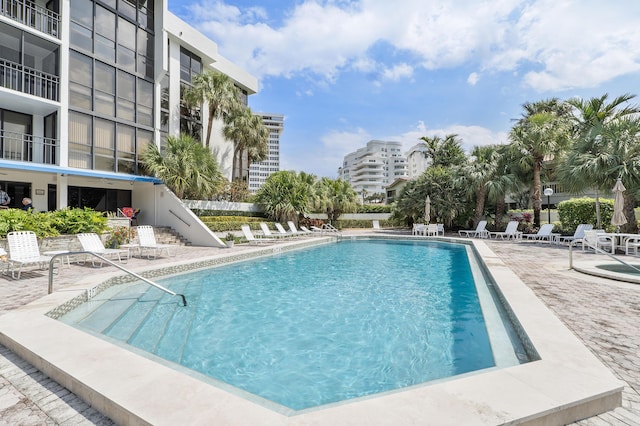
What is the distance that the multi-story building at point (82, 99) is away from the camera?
1455cm

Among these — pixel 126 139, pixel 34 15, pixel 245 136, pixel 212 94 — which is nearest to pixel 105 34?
pixel 34 15

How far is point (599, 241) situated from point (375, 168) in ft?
337

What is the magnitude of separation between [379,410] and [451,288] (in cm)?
641

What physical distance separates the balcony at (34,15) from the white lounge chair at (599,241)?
22.7m

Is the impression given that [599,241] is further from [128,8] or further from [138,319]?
[128,8]

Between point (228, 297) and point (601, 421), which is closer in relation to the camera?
point (601, 421)

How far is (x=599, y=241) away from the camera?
509 inches

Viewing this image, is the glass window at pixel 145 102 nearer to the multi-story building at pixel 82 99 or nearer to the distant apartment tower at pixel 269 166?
the multi-story building at pixel 82 99

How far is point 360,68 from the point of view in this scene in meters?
17.6

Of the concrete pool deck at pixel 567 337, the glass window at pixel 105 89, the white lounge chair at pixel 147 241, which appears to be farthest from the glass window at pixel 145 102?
the concrete pool deck at pixel 567 337

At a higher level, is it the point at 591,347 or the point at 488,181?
the point at 488,181

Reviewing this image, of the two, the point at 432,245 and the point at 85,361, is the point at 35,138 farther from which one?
the point at 432,245

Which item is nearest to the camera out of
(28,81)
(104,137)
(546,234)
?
(28,81)

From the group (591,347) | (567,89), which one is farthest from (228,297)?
(567,89)
